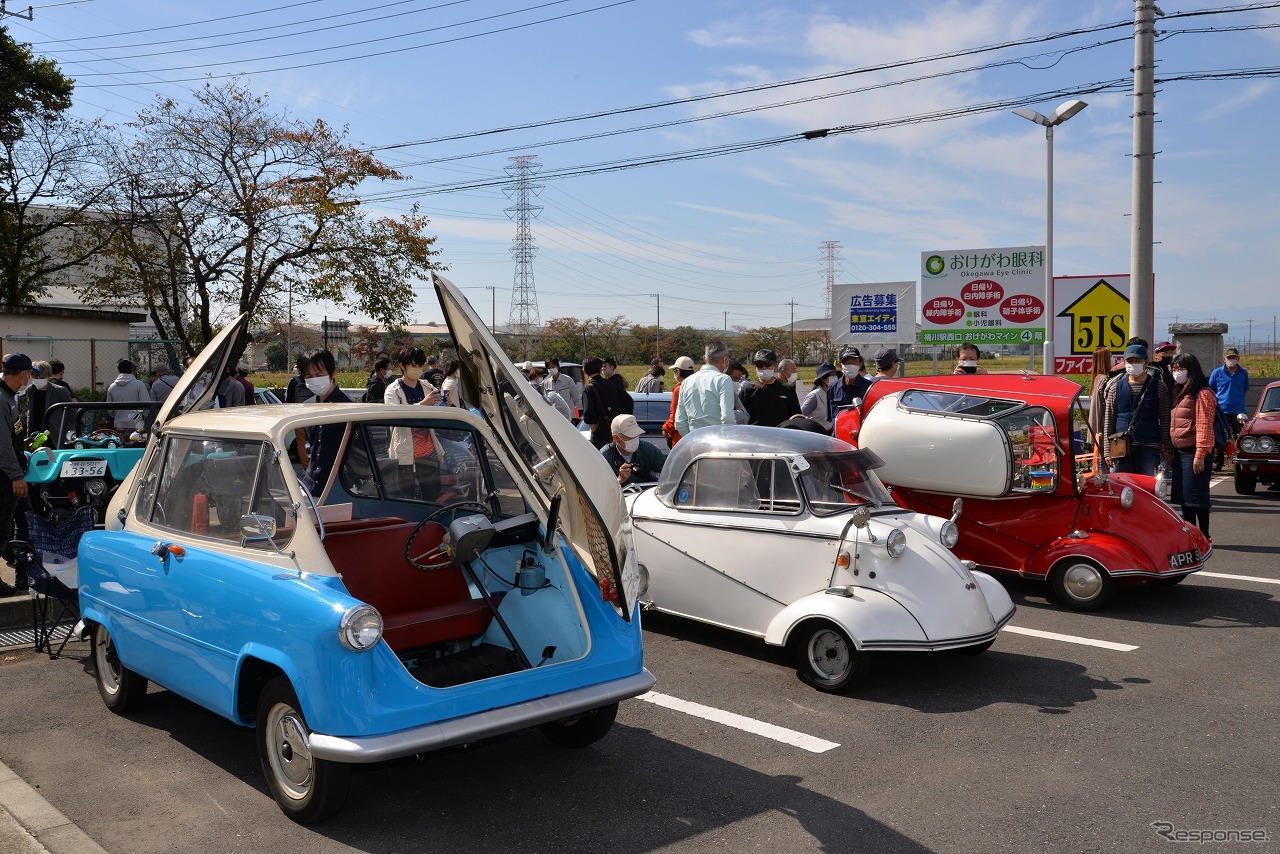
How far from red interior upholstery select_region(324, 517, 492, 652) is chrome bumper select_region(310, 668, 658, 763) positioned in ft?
2.40

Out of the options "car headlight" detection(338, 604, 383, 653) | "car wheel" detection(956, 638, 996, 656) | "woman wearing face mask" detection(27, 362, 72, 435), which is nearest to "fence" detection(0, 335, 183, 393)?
"woman wearing face mask" detection(27, 362, 72, 435)

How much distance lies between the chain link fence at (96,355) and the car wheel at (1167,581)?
1835 cm

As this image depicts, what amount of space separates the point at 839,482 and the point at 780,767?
87.3 inches

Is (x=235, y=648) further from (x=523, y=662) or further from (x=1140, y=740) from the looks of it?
(x=1140, y=740)

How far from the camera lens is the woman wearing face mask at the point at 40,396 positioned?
11742 millimetres

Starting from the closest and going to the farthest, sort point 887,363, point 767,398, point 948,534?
1. point 948,534
2. point 767,398
3. point 887,363

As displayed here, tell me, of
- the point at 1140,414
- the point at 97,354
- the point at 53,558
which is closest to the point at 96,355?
the point at 97,354

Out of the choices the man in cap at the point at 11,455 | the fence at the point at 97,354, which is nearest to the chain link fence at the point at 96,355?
the fence at the point at 97,354

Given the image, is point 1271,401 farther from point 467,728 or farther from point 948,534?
point 467,728

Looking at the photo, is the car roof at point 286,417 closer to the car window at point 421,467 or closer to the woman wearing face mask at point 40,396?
the car window at point 421,467

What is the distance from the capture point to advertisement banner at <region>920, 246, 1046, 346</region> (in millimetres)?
Answer: 21906

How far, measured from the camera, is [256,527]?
437 centimetres

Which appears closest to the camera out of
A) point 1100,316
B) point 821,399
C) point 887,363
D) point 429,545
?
point 429,545

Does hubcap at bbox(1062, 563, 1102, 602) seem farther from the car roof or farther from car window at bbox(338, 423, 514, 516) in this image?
the car roof
